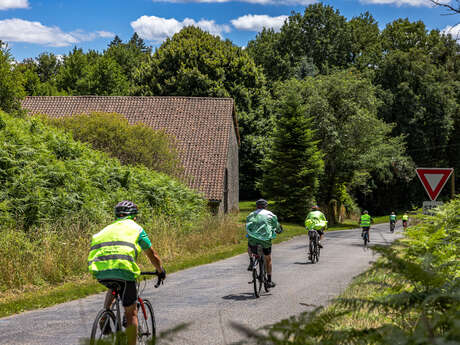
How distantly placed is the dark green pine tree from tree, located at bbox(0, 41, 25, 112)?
74.7 feet

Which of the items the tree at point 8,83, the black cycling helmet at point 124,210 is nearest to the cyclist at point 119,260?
the black cycling helmet at point 124,210

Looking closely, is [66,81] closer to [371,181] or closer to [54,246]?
[371,181]

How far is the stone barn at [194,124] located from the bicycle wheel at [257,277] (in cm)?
Result: 2313

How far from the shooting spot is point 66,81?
2498 inches

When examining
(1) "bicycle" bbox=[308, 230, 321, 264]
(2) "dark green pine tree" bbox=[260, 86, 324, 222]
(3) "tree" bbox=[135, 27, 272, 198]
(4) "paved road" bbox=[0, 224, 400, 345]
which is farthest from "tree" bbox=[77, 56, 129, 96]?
(4) "paved road" bbox=[0, 224, 400, 345]

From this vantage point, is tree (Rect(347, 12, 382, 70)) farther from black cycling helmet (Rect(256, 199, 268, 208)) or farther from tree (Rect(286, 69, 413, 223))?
black cycling helmet (Rect(256, 199, 268, 208))

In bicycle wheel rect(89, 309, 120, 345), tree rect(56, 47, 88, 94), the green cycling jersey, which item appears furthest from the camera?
tree rect(56, 47, 88, 94)

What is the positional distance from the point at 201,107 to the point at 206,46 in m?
11.1

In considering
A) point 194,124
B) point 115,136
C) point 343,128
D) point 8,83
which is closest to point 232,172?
point 194,124

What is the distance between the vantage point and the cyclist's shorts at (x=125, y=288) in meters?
5.94

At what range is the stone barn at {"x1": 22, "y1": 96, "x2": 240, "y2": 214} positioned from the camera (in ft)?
120

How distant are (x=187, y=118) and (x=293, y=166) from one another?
8.54m

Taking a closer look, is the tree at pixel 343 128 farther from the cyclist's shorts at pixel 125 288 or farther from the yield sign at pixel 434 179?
the cyclist's shorts at pixel 125 288

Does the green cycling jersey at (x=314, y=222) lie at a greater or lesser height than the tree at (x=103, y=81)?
lesser
